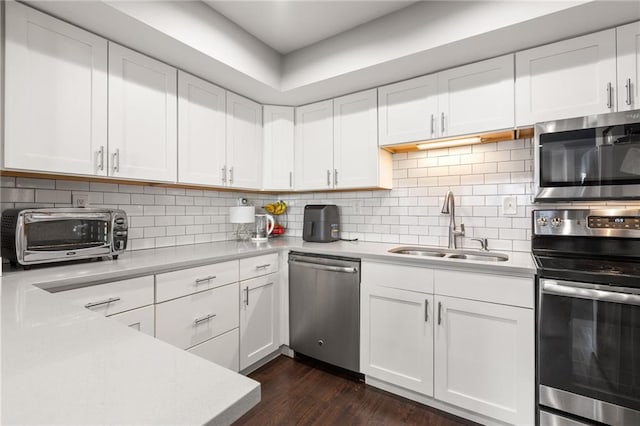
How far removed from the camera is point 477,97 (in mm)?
1983

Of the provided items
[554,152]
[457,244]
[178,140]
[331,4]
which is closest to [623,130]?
[554,152]

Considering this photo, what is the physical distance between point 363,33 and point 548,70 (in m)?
1.13

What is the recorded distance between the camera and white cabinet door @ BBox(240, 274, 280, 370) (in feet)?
7.07

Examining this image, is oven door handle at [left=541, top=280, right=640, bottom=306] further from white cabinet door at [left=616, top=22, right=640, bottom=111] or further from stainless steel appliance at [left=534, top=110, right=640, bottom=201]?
white cabinet door at [left=616, top=22, right=640, bottom=111]

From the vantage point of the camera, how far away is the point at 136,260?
5.79 ft

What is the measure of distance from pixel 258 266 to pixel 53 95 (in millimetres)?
1490

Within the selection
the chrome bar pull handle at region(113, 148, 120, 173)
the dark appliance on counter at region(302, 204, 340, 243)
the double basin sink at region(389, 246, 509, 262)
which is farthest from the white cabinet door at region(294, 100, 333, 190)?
the chrome bar pull handle at region(113, 148, 120, 173)

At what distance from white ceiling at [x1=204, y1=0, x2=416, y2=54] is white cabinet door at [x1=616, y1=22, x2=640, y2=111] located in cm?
112

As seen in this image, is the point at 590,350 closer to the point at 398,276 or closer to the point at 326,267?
the point at 398,276

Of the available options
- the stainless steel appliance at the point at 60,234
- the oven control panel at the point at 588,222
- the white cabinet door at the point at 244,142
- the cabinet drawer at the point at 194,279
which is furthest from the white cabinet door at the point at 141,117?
the oven control panel at the point at 588,222

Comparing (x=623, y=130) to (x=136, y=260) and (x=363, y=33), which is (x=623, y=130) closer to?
(x=363, y=33)

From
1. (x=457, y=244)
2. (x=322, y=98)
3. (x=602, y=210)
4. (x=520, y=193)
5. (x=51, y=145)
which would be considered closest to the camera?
(x=51, y=145)

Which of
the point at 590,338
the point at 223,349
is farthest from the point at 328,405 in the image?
the point at 590,338

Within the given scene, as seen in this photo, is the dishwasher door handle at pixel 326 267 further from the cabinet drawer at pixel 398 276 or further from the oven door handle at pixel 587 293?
the oven door handle at pixel 587 293
